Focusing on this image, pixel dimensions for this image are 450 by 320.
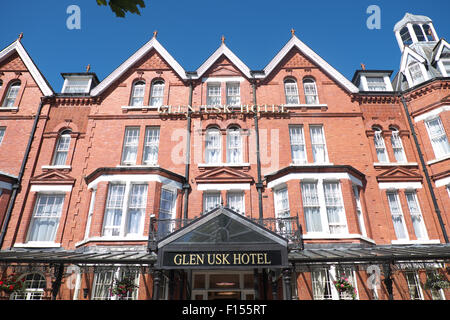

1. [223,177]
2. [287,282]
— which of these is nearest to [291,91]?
[223,177]

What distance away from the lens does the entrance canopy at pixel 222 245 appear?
9.42 m

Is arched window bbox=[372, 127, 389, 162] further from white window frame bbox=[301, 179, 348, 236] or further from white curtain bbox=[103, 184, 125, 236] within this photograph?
white curtain bbox=[103, 184, 125, 236]

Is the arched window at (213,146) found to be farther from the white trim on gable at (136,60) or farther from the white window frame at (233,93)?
the white trim on gable at (136,60)

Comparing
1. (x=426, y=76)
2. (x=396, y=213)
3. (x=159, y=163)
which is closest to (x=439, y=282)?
(x=396, y=213)

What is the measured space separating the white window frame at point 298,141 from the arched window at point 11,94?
16930mm

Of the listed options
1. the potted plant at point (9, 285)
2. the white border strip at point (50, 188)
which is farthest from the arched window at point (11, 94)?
the potted plant at point (9, 285)

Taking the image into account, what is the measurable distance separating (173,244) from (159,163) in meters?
6.77

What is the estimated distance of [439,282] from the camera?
39.1 ft

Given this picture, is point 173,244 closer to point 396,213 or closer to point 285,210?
point 285,210

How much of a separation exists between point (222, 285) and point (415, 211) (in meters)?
10.5

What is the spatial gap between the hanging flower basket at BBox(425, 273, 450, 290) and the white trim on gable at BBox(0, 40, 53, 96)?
71.1 ft

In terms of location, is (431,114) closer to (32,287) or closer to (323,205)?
(323,205)

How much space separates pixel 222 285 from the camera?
516 inches
